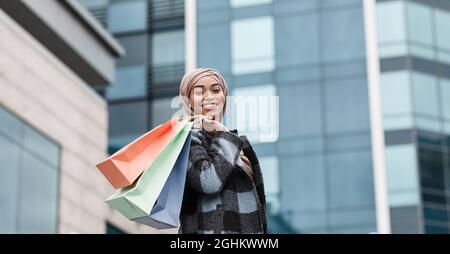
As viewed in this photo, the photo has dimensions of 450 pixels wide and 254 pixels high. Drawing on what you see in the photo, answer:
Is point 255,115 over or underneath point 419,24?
underneath

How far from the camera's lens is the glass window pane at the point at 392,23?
41.3 m

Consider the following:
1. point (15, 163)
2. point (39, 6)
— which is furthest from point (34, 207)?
point (39, 6)

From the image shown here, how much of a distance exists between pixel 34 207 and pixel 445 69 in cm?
1687

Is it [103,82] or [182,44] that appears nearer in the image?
[103,82]

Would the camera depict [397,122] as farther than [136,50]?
No

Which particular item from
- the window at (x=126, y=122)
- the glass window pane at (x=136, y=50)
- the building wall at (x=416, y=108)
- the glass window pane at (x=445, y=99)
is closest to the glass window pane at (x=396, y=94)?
the building wall at (x=416, y=108)

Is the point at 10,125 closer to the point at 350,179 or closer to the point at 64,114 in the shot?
the point at 64,114

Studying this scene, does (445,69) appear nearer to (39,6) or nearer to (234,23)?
(234,23)

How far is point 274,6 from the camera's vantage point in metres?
41.8

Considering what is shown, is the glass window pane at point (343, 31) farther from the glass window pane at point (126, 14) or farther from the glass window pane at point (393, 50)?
the glass window pane at point (126, 14)

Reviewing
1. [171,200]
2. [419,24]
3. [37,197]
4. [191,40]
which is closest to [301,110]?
[191,40]

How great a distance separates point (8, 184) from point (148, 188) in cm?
2573

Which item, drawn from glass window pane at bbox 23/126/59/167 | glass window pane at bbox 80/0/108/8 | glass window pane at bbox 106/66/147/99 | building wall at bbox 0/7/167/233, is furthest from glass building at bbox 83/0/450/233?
glass window pane at bbox 23/126/59/167

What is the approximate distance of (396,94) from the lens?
40.6m
